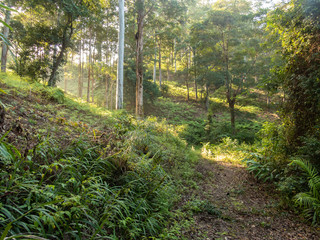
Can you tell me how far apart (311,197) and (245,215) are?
1.23 m

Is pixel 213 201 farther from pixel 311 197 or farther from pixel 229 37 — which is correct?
pixel 229 37

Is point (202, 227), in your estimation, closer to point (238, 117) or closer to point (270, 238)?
point (270, 238)

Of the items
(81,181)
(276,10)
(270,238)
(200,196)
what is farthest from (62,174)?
(276,10)

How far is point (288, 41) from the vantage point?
4949 mm

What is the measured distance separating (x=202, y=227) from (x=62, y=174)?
243 cm

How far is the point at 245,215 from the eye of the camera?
3609 millimetres

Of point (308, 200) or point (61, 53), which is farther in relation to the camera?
point (61, 53)

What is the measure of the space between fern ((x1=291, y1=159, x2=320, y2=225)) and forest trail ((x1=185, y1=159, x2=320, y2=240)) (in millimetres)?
222

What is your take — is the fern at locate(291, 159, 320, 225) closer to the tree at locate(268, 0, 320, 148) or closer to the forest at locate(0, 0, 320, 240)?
the forest at locate(0, 0, 320, 240)

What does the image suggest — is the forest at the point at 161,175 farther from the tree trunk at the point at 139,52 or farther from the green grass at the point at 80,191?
the tree trunk at the point at 139,52

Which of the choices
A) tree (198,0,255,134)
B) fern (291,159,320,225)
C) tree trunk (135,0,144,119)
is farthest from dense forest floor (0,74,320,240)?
tree (198,0,255,134)

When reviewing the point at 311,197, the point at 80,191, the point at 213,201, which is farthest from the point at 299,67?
the point at 80,191

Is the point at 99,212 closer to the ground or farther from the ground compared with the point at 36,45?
closer to the ground

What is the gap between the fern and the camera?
3.22 metres
